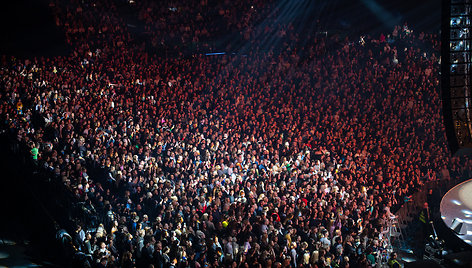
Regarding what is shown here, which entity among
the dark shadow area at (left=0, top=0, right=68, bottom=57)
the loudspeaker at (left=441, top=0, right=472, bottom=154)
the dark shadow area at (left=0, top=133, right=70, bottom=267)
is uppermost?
the dark shadow area at (left=0, top=0, right=68, bottom=57)

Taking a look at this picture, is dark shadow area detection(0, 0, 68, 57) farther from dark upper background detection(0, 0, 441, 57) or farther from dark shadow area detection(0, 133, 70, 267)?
dark shadow area detection(0, 133, 70, 267)

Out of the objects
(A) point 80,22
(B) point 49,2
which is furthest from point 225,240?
(B) point 49,2

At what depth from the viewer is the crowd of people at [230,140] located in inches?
366

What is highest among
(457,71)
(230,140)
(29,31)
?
(29,31)

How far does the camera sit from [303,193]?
36.2ft

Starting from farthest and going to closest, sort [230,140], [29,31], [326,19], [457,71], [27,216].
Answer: [326,19], [29,31], [230,140], [457,71], [27,216]

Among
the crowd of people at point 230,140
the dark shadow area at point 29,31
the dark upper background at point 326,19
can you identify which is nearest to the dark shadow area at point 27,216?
the crowd of people at point 230,140

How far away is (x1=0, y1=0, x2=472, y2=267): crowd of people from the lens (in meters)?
9.30

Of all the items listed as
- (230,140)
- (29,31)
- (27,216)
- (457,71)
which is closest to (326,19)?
(230,140)

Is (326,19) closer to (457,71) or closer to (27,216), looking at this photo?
(457,71)

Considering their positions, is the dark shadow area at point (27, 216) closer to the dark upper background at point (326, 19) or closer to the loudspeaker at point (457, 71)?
the dark upper background at point (326, 19)

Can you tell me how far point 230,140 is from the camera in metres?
13.4

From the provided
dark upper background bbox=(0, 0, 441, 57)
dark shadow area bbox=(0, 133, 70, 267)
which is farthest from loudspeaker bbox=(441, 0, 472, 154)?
dark upper background bbox=(0, 0, 441, 57)

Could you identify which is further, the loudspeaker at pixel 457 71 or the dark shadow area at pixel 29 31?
the dark shadow area at pixel 29 31
